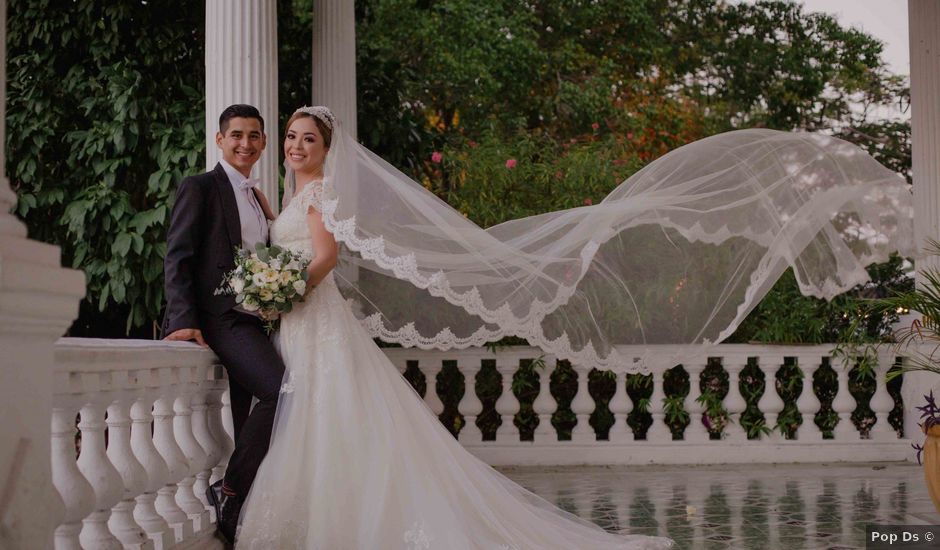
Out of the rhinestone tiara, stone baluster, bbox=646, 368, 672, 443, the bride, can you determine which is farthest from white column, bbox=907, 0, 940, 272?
the rhinestone tiara

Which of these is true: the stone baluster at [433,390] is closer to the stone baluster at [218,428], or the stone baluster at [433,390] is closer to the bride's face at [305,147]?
the stone baluster at [218,428]

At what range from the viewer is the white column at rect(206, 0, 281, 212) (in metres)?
5.07

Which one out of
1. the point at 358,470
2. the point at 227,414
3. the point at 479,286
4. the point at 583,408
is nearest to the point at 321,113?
the point at 479,286

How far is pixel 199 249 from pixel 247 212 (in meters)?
0.29

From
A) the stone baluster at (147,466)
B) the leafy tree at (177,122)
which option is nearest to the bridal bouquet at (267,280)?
the stone baluster at (147,466)

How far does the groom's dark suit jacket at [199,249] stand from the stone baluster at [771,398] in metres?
4.36

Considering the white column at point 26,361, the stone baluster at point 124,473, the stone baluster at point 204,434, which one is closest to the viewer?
the white column at point 26,361

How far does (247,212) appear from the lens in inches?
170

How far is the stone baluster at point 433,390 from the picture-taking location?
7.13 metres

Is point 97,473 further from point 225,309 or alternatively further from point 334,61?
point 334,61

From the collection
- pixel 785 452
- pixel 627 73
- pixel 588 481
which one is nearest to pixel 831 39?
pixel 627 73

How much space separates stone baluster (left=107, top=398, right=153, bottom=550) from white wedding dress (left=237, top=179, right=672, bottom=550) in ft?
1.96

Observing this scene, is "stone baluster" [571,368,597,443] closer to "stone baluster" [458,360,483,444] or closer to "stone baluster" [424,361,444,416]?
"stone baluster" [458,360,483,444]

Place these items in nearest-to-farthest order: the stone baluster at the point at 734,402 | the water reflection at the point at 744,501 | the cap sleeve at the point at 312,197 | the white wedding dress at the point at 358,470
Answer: the white wedding dress at the point at 358,470
the cap sleeve at the point at 312,197
the water reflection at the point at 744,501
the stone baluster at the point at 734,402
